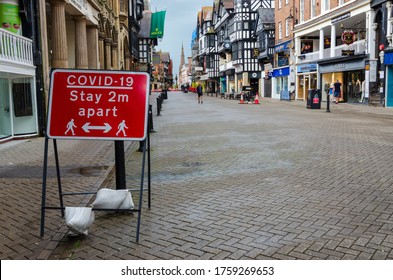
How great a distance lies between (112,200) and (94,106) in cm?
117

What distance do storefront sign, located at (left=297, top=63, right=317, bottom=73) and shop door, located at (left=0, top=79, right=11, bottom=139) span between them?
28286 millimetres

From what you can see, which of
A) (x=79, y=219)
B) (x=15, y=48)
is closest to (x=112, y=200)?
(x=79, y=219)

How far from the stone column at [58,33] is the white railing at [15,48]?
2856mm

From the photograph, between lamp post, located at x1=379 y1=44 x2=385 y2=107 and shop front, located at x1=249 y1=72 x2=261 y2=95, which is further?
shop front, located at x1=249 y1=72 x2=261 y2=95

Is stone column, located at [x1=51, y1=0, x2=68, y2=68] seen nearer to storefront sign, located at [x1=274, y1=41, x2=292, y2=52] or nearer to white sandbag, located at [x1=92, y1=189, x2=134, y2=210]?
white sandbag, located at [x1=92, y1=189, x2=134, y2=210]

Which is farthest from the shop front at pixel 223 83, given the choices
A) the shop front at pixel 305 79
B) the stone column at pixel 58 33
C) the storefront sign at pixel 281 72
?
the stone column at pixel 58 33

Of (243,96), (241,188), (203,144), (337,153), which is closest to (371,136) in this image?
(337,153)

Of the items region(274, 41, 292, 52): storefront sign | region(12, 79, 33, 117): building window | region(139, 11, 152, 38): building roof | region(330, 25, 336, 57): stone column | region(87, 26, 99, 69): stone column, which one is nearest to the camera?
region(12, 79, 33, 117): building window

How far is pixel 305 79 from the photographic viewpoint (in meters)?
38.7

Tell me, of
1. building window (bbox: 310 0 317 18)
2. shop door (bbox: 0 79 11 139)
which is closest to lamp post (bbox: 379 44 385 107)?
building window (bbox: 310 0 317 18)

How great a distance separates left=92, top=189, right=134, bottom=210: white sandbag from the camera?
4996 mm

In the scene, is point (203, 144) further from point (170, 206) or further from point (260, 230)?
point (260, 230)

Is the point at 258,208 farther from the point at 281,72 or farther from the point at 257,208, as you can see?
the point at 281,72

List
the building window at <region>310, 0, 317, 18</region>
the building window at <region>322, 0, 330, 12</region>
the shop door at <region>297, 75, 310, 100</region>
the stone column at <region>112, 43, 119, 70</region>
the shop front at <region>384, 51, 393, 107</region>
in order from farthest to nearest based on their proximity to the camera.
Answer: the shop door at <region>297, 75, 310, 100</region> < the building window at <region>310, 0, 317, 18</region> < the building window at <region>322, 0, 330, 12</region> < the stone column at <region>112, 43, 119, 70</region> < the shop front at <region>384, 51, 393, 107</region>
